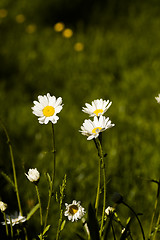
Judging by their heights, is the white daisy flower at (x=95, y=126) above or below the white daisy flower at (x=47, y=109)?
below

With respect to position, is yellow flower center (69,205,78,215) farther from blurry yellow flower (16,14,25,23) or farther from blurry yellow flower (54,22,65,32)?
blurry yellow flower (16,14,25,23)

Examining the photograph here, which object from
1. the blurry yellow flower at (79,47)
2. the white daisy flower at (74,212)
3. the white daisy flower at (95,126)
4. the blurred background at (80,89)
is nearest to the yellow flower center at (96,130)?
the white daisy flower at (95,126)

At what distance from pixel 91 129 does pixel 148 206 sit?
2.46 feet

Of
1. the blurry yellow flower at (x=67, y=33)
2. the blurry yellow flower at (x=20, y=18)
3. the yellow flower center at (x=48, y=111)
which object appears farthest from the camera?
the blurry yellow flower at (x=20, y=18)

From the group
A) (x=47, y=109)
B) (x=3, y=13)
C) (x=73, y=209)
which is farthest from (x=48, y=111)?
(x=3, y=13)

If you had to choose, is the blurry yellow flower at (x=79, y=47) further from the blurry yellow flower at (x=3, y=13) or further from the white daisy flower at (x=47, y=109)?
the white daisy flower at (x=47, y=109)

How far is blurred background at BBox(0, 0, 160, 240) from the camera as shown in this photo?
162 centimetres

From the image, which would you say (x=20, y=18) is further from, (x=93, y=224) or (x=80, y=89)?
(x=93, y=224)

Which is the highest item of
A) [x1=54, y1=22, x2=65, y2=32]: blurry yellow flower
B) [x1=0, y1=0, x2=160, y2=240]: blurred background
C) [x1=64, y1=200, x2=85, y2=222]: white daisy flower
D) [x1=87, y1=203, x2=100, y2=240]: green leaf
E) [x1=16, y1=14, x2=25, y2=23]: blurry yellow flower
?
[x1=16, y1=14, x2=25, y2=23]: blurry yellow flower

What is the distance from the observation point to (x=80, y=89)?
7.84 ft

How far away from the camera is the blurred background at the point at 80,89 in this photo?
1.62 m

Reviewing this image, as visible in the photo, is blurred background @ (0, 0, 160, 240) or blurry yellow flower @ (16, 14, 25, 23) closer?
blurred background @ (0, 0, 160, 240)

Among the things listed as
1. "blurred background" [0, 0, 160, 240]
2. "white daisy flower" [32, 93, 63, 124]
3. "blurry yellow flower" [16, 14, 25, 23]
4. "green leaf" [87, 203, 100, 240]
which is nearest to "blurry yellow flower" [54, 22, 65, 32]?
"blurred background" [0, 0, 160, 240]

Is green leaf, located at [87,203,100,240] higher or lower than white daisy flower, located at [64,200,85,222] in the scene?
lower
